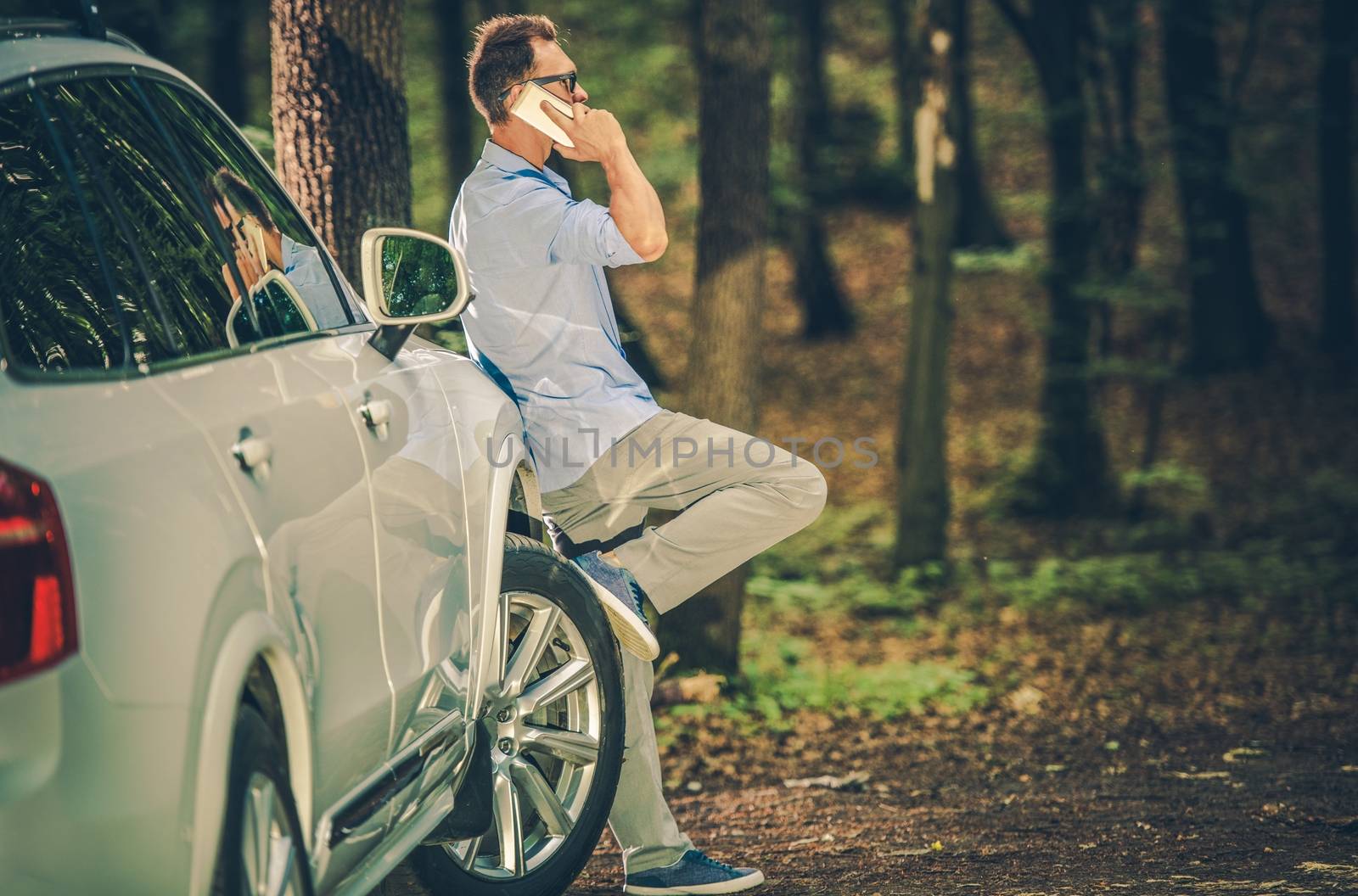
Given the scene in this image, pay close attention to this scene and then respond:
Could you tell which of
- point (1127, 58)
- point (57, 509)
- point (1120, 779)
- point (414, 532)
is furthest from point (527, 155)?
point (1127, 58)

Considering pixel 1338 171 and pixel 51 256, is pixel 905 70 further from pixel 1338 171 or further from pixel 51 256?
pixel 51 256

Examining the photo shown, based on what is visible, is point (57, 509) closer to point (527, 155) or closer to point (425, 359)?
point (425, 359)

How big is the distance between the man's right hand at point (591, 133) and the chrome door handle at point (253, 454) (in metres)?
1.71

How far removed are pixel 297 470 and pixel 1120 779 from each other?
14.6 feet

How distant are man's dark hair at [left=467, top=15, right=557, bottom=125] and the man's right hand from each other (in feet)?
0.52

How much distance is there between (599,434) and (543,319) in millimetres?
393

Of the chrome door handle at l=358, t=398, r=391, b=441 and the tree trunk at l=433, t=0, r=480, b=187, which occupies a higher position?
the tree trunk at l=433, t=0, r=480, b=187

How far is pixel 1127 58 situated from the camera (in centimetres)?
1423

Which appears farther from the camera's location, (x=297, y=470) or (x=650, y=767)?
(x=650, y=767)

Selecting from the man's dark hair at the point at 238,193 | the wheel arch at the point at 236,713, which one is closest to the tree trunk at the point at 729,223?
the man's dark hair at the point at 238,193

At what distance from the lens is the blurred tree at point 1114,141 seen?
13.8 metres

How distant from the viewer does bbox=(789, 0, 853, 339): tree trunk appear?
2220cm

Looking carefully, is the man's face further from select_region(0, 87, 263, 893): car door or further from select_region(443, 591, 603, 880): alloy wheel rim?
select_region(0, 87, 263, 893): car door

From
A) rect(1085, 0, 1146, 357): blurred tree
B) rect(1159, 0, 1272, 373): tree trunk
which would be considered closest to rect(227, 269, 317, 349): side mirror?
rect(1085, 0, 1146, 357): blurred tree
